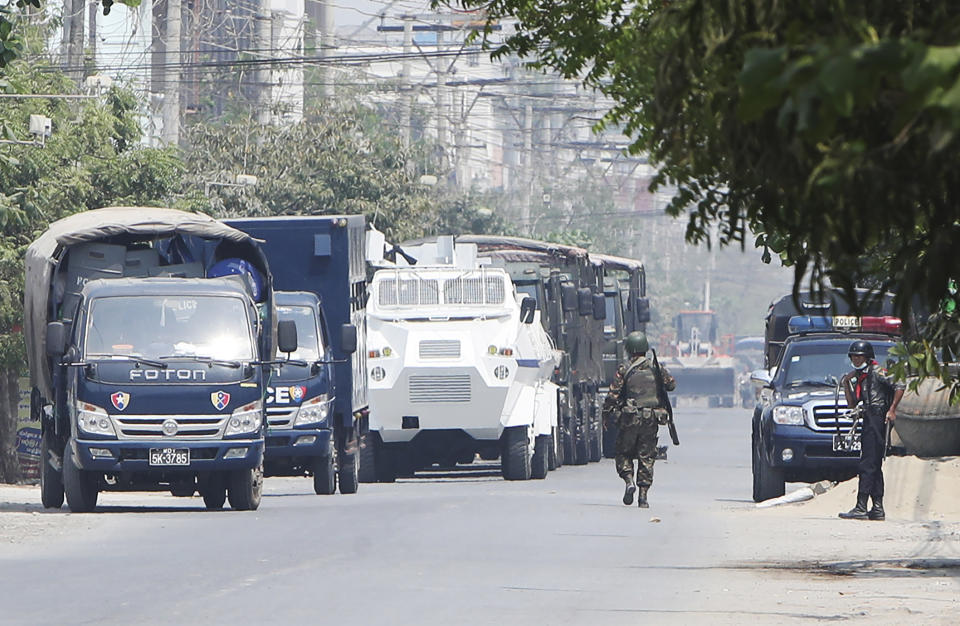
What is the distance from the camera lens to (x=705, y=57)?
497cm

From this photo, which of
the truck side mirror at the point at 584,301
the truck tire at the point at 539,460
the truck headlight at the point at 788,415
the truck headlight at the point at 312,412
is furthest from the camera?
the truck side mirror at the point at 584,301

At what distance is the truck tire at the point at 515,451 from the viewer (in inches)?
1076

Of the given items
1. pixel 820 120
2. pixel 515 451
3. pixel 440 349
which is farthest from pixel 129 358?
pixel 820 120

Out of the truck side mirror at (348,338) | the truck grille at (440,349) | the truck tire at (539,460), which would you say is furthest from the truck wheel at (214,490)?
the truck tire at (539,460)

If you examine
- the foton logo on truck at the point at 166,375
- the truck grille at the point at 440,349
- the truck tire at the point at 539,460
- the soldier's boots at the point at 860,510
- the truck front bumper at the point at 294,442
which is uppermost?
the foton logo on truck at the point at 166,375

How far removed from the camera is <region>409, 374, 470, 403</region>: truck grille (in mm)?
26672

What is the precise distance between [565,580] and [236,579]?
6.81ft

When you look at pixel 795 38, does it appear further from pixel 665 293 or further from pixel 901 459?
pixel 665 293

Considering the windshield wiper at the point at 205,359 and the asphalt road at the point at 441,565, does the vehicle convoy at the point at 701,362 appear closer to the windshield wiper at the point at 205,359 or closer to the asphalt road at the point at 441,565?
the asphalt road at the point at 441,565

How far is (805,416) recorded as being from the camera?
2191 centimetres

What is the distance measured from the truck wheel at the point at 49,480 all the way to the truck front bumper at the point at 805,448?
308 inches

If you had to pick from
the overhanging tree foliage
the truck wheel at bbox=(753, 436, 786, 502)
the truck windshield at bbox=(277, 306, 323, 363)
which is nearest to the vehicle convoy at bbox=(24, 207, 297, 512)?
the truck windshield at bbox=(277, 306, 323, 363)

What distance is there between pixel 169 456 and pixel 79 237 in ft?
9.33

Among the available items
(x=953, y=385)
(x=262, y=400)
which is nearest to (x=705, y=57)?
(x=953, y=385)
